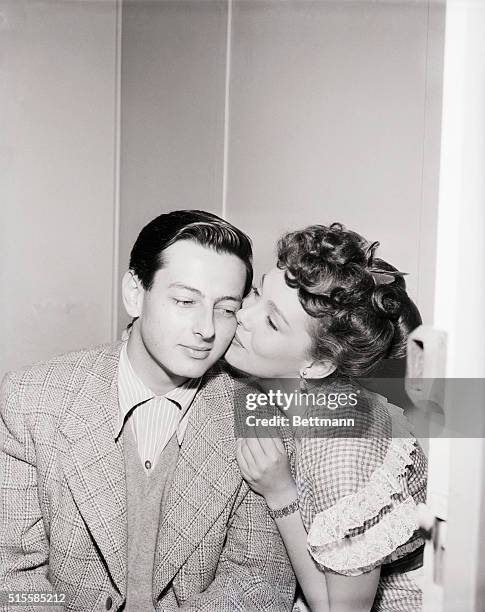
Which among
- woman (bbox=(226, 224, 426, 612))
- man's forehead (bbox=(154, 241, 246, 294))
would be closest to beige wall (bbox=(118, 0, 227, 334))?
man's forehead (bbox=(154, 241, 246, 294))

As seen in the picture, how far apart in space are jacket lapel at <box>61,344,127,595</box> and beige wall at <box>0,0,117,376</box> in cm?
12

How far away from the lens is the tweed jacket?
114 centimetres

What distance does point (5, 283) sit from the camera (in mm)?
1211

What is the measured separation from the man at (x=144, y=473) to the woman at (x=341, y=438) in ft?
0.18

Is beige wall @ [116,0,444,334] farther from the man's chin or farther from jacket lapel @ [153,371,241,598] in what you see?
jacket lapel @ [153,371,241,598]

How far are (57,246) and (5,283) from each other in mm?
104

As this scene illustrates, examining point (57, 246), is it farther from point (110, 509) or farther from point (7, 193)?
point (110, 509)

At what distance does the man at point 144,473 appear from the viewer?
1132mm

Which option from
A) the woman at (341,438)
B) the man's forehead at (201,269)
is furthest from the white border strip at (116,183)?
the woman at (341,438)

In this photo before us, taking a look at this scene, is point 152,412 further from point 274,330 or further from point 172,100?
point 172,100

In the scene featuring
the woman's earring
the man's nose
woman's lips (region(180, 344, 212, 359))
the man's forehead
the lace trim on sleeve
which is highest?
the man's forehead

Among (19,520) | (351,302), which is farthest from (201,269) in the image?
(19,520)

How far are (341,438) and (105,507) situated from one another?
14.8 inches

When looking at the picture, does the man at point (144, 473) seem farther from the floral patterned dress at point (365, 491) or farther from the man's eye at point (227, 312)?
the floral patterned dress at point (365, 491)
